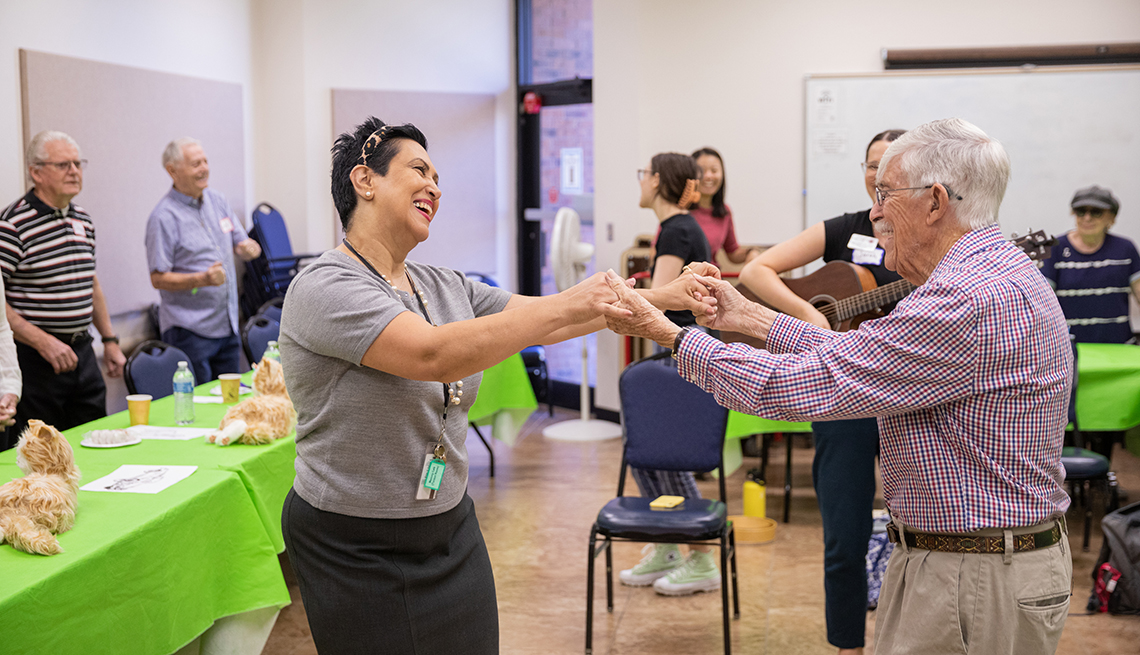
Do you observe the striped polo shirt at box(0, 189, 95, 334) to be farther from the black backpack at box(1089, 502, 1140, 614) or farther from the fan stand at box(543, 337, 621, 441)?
the black backpack at box(1089, 502, 1140, 614)

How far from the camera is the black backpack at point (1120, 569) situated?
3.56 metres

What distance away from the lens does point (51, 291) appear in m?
4.04

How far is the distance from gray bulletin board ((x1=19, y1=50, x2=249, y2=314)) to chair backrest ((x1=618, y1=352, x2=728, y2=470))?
3360 mm

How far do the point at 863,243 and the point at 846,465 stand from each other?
691 mm

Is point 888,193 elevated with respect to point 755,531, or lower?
elevated

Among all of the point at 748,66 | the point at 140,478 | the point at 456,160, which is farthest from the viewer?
the point at 456,160

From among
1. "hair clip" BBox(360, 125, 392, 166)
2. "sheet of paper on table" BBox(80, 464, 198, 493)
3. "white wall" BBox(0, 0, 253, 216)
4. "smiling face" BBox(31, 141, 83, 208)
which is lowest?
"sheet of paper on table" BBox(80, 464, 198, 493)

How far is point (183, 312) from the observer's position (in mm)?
5098

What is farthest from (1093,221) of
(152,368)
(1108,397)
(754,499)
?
(152,368)

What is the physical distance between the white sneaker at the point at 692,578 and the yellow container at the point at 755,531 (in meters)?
0.58

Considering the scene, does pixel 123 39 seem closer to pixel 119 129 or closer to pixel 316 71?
pixel 119 129

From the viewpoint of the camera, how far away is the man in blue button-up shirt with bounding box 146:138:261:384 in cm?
500

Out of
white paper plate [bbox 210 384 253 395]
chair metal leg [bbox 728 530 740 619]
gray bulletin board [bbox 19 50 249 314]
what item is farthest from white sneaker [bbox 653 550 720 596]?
gray bulletin board [bbox 19 50 249 314]

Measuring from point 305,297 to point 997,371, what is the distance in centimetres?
120
